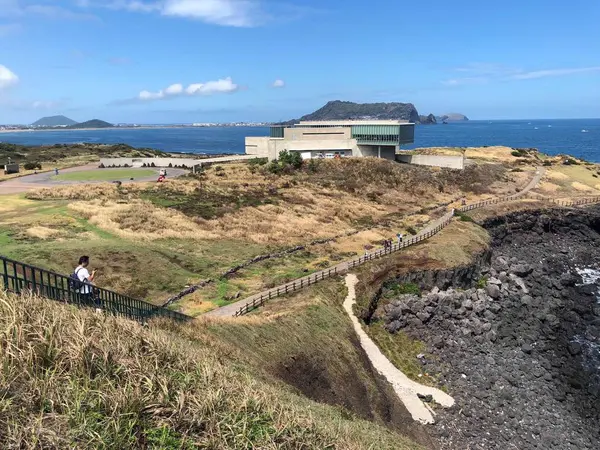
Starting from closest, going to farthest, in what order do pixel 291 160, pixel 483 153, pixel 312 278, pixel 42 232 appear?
1. pixel 312 278
2. pixel 42 232
3. pixel 291 160
4. pixel 483 153

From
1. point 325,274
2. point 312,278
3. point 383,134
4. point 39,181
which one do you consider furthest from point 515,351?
point 39,181

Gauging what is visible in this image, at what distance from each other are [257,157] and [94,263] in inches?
2578

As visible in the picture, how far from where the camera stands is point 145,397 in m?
9.55

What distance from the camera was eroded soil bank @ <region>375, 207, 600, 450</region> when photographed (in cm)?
2550

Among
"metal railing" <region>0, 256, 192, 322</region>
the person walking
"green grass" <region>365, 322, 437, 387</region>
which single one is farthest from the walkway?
the person walking

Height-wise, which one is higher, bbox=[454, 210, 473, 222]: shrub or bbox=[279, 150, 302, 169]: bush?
bbox=[279, 150, 302, 169]: bush

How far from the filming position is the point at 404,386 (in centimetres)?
2850

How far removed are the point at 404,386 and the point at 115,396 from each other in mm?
22639

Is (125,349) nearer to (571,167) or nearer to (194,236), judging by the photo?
(194,236)

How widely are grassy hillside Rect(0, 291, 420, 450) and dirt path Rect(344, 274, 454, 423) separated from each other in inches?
642

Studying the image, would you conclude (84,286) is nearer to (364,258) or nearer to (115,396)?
(115,396)

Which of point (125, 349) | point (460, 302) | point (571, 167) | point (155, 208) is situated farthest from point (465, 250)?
point (571, 167)

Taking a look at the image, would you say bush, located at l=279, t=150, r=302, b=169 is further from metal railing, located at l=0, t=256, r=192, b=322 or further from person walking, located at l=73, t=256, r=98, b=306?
person walking, located at l=73, t=256, r=98, b=306

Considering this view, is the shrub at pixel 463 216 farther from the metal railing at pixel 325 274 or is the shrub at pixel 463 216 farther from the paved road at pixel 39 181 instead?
the paved road at pixel 39 181
